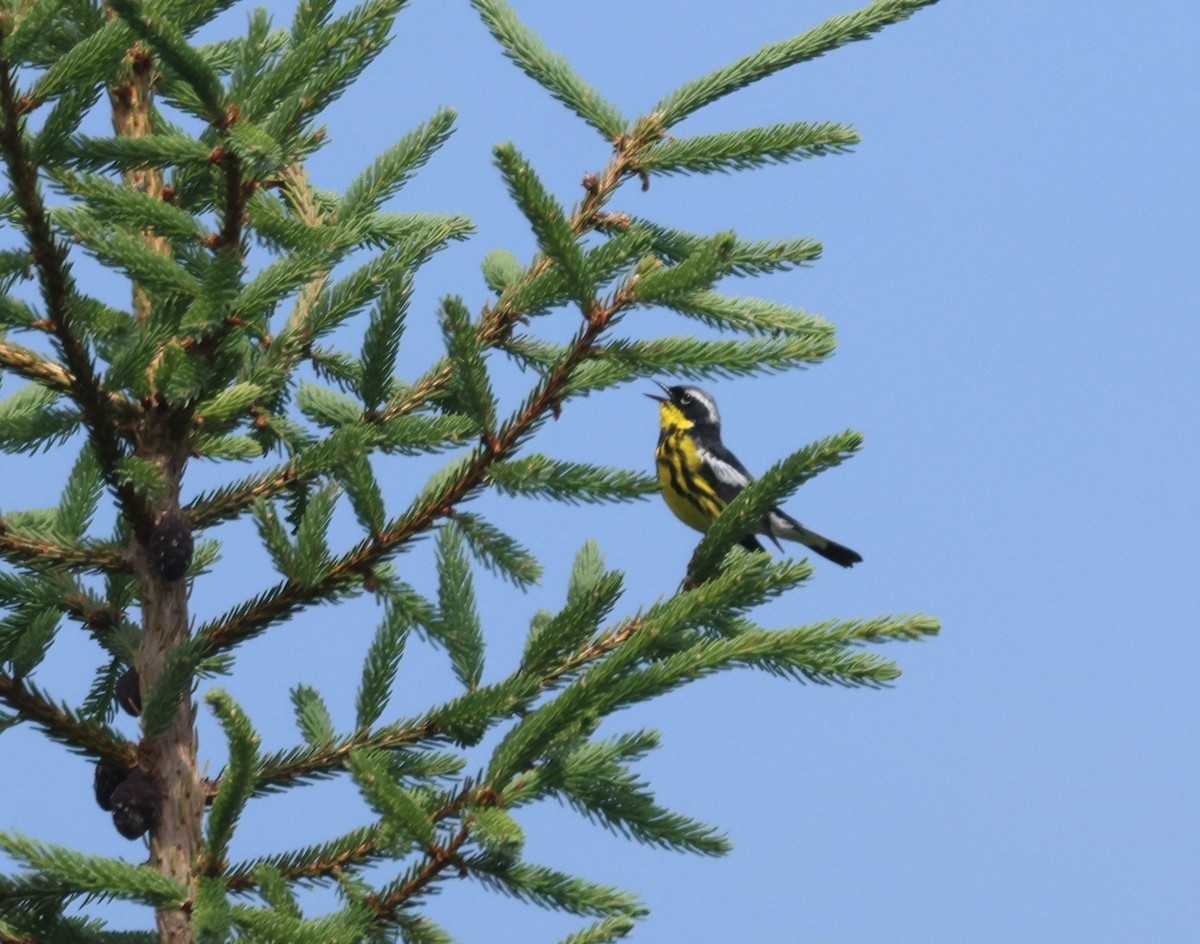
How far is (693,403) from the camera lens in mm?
7973

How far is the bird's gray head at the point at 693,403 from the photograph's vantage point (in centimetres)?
784

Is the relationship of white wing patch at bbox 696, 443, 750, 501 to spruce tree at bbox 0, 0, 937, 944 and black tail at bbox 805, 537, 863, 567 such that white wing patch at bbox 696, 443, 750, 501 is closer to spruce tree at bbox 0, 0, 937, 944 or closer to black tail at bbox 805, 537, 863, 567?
black tail at bbox 805, 537, 863, 567

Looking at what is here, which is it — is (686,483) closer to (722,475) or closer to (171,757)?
(722,475)

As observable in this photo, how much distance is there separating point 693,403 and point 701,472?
1.00m

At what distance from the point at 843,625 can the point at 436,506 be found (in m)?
1.03

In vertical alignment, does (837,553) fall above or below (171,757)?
above

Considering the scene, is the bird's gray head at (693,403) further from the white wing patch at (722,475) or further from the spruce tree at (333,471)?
the spruce tree at (333,471)

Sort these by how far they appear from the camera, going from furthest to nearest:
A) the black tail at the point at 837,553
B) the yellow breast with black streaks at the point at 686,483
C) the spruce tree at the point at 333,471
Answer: the black tail at the point at 837,553 → the yellow breast with black streaks at the point at 686,483 → the spruce tree at the point at 333,471

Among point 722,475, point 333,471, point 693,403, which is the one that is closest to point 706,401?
point 693,403

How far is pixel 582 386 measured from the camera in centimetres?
420

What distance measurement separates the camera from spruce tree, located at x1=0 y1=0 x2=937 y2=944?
10.4ft

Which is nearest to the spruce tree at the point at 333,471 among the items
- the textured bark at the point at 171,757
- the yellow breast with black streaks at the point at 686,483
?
the textured bark at the point at 171,757

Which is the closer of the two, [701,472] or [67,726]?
[67,726]

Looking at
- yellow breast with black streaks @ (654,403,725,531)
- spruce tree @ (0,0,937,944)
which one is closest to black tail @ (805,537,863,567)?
yellow breast with black streaks @ (654,403,725,531)
